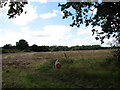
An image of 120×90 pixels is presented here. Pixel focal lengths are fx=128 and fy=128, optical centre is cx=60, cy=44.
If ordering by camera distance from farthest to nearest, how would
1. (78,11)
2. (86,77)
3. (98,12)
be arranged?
(78,11)
(98,12)
(86,77)

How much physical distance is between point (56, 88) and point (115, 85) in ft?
7.70

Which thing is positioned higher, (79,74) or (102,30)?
(102,30)

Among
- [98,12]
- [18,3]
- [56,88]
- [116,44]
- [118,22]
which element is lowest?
[56,88]

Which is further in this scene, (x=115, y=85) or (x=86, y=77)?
(x=86, y=77)

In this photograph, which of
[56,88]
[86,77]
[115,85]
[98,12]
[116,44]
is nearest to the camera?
[115,85]

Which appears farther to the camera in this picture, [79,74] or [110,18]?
[110,18]

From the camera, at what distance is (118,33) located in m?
8.50

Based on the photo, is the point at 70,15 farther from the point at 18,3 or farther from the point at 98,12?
the point at 18,3

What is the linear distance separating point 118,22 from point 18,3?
7.04 meters

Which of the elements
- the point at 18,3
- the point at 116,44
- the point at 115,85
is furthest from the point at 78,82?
the point at 18,3

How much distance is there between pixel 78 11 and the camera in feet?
32.0

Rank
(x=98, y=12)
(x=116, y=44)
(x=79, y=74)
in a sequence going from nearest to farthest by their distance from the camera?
(x=79, y=74) < (x=116, y=44) < (x=98, y=12)

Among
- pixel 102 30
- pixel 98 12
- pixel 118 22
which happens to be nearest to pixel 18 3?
pixel 98 12

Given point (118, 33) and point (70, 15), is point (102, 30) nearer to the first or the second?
point (118, 33)
